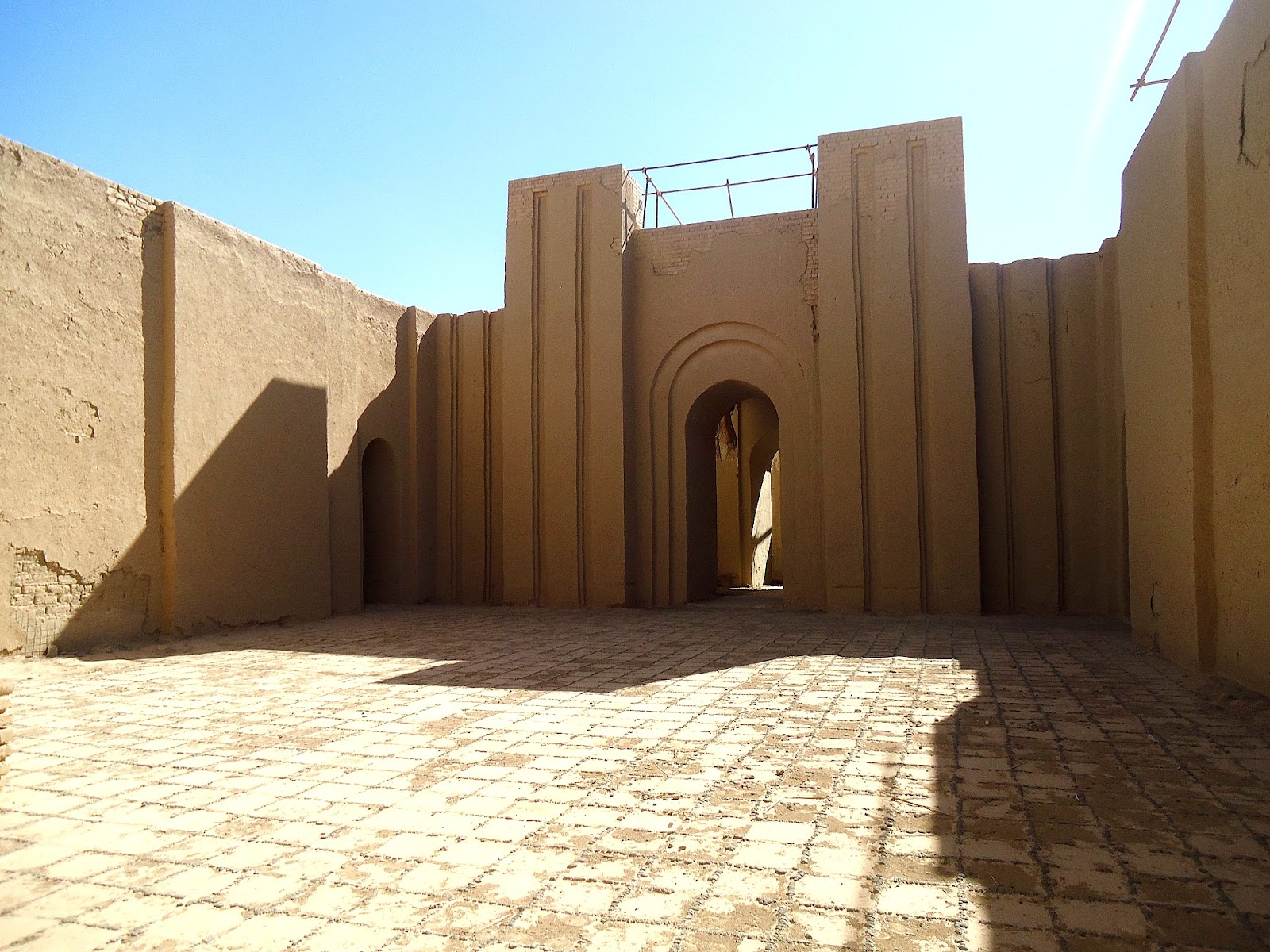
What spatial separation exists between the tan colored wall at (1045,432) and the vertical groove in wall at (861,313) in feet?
4.54

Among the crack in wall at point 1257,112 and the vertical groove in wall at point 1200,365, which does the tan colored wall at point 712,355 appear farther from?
the crack in wall at point 1257,112

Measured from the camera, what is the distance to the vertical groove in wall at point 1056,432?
10.5 m

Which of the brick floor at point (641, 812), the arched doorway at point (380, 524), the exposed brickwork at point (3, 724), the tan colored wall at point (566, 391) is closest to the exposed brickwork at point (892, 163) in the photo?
the tan colored wall at point (566, 391)

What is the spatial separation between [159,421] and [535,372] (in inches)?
201

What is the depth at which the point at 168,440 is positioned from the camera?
8953 millimetres

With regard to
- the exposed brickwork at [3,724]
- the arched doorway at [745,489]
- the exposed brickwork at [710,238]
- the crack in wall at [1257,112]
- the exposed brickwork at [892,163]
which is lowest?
the exposed brickwork at [3,724]

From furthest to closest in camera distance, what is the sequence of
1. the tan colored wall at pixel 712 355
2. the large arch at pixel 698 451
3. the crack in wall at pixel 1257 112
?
the tan colored wall at pixel 712 355, the large arch at pixel 698 451, the crack in wall at pixel 1257 112

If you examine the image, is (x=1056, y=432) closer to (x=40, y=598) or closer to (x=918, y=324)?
(x=918, y=324)

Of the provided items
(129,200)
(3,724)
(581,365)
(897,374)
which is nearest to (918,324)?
(897,374)

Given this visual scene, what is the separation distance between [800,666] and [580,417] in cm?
618

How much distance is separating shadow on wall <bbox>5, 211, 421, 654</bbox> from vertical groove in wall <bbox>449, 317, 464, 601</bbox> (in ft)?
3.74

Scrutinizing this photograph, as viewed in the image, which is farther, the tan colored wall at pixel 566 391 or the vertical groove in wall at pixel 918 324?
the tan colored wall at pixel 566 391

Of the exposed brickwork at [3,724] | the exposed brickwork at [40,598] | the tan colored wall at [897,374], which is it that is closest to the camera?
the exposed brickwork at [3,724]

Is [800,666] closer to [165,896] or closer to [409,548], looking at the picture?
[165,896]
